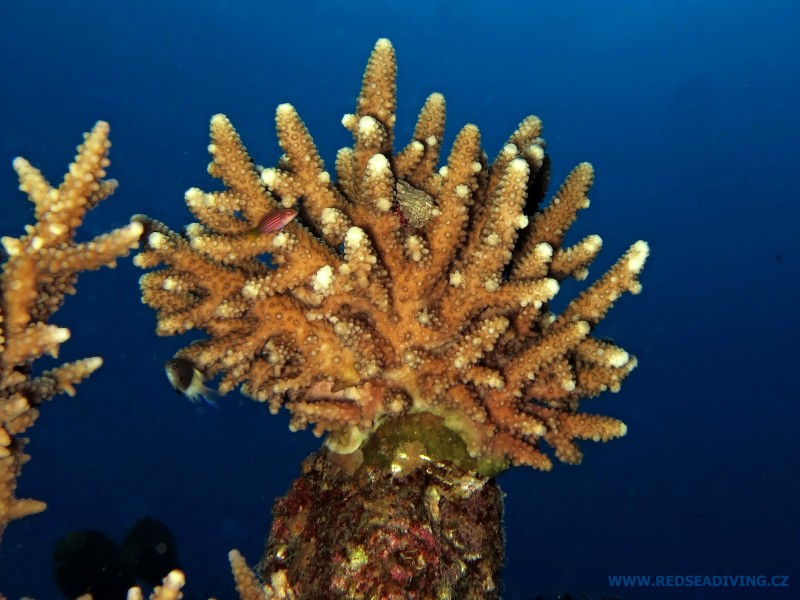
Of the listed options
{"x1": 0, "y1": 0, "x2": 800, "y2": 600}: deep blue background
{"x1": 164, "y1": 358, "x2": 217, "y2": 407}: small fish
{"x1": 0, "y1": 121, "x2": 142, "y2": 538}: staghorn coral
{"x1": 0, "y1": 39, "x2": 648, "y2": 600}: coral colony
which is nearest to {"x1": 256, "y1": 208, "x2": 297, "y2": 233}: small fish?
{"x1": 0, "y1": 39, "x2": 648, "y2": 600}: coral colony

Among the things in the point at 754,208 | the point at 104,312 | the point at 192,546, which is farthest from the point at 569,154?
the point at 192,546

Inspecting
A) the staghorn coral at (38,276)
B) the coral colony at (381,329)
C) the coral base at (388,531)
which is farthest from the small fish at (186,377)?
the coral base at (388,531)

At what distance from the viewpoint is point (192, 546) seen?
112ft

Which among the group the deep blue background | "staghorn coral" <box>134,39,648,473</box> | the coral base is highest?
the deep blue background

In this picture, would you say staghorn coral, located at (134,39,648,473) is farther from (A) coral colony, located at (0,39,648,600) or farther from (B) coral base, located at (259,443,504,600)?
(B) coral base, located at (259,443,504,600)

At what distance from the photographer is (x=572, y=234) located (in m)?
62.6

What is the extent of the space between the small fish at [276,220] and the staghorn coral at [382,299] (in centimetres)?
6

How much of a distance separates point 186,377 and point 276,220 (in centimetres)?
110

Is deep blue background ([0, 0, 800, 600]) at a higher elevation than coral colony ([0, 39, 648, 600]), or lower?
higher

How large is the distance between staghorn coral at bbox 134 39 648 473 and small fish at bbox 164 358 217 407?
6 cm

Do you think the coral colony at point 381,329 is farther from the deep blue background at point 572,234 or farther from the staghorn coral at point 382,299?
the deep blue background at point 572,234

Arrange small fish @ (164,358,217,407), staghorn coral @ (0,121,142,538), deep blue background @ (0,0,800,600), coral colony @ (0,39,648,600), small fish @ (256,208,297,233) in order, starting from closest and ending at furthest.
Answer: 1. staghorn coral @ (0,121,142,538)
2. coral colony @ (0,39,648,600)
3. small fish @ (256,208,297,233)
4. small fish @ (164,358,217,407)
5. deep blue background @ (0,0,800,600)

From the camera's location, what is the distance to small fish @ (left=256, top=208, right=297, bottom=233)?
10.0ft

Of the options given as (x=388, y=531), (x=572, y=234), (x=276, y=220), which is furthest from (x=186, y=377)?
(x=572, y=234)
